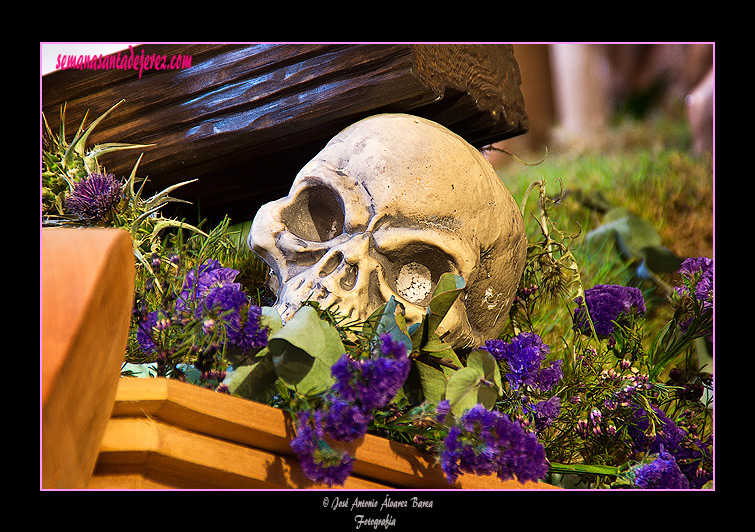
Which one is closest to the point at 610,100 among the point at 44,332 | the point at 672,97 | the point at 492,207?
the point at 672,97

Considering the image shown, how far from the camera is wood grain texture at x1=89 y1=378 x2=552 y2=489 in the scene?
69 cm

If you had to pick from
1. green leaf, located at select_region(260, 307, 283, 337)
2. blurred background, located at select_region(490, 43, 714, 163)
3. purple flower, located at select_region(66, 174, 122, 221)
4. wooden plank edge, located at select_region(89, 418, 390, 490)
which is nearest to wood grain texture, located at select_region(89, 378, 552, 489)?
wooden plank edge, located at select_region(89, 418, 390, 490)

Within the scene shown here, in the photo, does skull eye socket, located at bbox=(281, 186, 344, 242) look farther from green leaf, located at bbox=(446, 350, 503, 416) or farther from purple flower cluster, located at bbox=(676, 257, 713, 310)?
purple flower cluster, located at bbox=(676, 257, 713, 310)

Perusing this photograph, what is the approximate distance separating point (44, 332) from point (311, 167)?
56 cm

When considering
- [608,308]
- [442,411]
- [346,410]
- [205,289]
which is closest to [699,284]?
[608,308]

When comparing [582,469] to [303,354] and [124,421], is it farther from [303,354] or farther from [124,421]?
[124,421]

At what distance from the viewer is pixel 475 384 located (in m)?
0.80

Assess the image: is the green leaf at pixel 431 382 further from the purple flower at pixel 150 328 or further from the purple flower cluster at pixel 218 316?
the purple flower at pixel 150 328

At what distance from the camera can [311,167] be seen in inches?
41.4

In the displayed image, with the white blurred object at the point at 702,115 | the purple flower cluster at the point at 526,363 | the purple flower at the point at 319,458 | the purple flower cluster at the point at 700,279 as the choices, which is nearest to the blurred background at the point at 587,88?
the white blurred object at the point at 702,115

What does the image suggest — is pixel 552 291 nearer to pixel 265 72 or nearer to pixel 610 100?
pixel 265 72

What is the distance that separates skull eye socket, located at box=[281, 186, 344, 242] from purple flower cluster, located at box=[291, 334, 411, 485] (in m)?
0.40

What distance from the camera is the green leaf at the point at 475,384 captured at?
2.62 feet

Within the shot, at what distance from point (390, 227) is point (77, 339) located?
533mm
